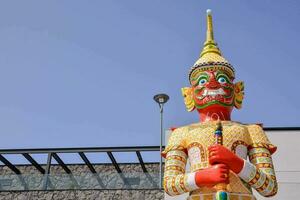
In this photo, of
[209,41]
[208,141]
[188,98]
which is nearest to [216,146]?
[208,141]

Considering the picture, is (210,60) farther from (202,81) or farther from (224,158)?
(224,158)

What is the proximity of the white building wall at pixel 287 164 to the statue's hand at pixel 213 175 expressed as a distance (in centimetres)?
527

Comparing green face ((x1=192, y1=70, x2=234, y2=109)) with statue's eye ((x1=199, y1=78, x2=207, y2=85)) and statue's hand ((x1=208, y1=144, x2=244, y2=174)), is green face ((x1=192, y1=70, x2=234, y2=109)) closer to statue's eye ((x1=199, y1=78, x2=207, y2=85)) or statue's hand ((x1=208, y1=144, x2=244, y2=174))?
statue's eye ((x1=199, y1=78, x2=207, y2=85))

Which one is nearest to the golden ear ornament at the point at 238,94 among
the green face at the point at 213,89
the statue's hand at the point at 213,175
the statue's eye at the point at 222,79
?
the green face at the point at 213,89

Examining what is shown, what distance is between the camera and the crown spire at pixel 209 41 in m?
7.88

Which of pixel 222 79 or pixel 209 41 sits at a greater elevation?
pixel 209 41

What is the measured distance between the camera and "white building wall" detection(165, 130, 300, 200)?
1141 centimetres

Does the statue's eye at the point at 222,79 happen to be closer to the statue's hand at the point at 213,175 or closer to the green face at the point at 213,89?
the green face at the point at 213,89

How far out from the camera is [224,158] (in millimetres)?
6070

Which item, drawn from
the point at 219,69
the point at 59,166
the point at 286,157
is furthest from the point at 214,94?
the point at 59,166

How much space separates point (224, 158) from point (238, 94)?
180 centimetres

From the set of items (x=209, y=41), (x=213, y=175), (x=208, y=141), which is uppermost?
(x=209, y=41)

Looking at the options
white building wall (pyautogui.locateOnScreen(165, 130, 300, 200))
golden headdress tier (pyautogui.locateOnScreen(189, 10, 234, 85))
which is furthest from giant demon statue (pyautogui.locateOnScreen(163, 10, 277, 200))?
white building wall (pyautogui.locateOnScreen(165, 130, 300, 200))

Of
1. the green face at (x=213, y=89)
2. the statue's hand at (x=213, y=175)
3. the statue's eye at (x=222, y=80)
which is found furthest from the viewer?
the statue's eye at (x=222, y=80)
